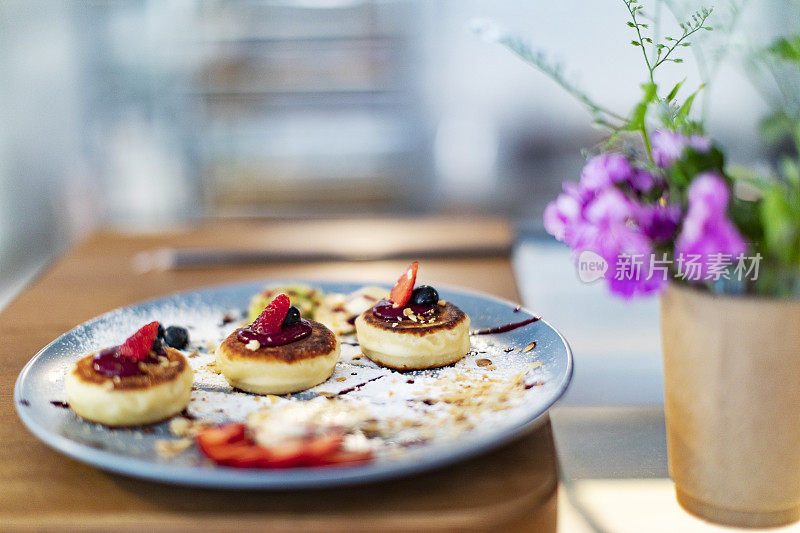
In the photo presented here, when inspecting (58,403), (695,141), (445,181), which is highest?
(695,141)

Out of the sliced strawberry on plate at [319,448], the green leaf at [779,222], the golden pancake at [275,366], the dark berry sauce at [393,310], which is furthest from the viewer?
the dark berry sauce at [393,310]

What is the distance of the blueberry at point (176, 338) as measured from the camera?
1.23 m

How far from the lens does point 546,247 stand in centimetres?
203

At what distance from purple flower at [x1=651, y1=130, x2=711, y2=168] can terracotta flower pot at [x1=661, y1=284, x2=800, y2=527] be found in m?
0.15

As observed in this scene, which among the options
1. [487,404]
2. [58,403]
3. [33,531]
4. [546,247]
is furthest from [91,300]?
[546,247]

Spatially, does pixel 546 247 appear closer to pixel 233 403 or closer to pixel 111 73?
pixel 233 403

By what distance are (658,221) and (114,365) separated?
2.35 feet

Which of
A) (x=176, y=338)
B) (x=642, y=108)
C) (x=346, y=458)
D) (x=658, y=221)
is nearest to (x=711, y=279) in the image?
(x=658, y=221)

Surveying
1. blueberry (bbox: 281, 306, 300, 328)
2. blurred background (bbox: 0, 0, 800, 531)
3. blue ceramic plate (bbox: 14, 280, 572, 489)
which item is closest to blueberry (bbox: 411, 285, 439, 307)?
blue ceramic plate (bbox: 14, 280, 572, 489)

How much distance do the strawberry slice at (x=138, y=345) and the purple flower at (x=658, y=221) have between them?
670mm

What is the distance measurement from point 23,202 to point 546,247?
319cm

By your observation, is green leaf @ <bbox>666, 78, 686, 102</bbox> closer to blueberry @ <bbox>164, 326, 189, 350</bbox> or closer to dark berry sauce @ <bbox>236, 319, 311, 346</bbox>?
dark berry sauce @ <bbox>236, 319, 311, 346</bbox>

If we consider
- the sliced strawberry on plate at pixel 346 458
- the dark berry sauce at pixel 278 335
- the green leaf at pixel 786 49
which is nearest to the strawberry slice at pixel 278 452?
the sliced strawberry on plate at pixel 346 458

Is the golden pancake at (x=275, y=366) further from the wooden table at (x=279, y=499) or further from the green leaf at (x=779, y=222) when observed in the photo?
the green leaf at (x=779, y=222)
